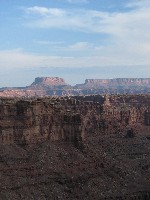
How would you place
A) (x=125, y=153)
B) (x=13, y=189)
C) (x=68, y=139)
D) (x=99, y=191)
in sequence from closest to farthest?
(x=13, y=189)
(x=99, y=191)
(x=68, y=139)
(x=125, y=153)

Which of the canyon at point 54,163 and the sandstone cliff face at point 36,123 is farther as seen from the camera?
→ the sandstone cliff face at point 36,123

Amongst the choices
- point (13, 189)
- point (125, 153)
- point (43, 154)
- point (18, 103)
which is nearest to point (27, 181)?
point (13, 189)

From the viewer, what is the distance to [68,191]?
6869cm

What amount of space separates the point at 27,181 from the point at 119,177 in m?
17.5

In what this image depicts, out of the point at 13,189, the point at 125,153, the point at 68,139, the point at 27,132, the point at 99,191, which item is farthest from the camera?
the point at 125,153

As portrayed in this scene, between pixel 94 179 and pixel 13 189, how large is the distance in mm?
14426

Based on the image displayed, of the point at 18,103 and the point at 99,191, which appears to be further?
the point at 18,103

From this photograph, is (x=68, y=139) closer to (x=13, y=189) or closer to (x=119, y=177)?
(x=119, y=177)

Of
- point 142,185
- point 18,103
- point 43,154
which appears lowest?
point 142,185

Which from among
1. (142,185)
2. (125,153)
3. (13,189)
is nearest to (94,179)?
(142,185)

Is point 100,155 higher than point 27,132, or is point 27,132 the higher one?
point 27,132

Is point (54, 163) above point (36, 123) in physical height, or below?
below

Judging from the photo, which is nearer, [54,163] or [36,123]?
[54,163]

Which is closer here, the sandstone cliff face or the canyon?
the canyon
